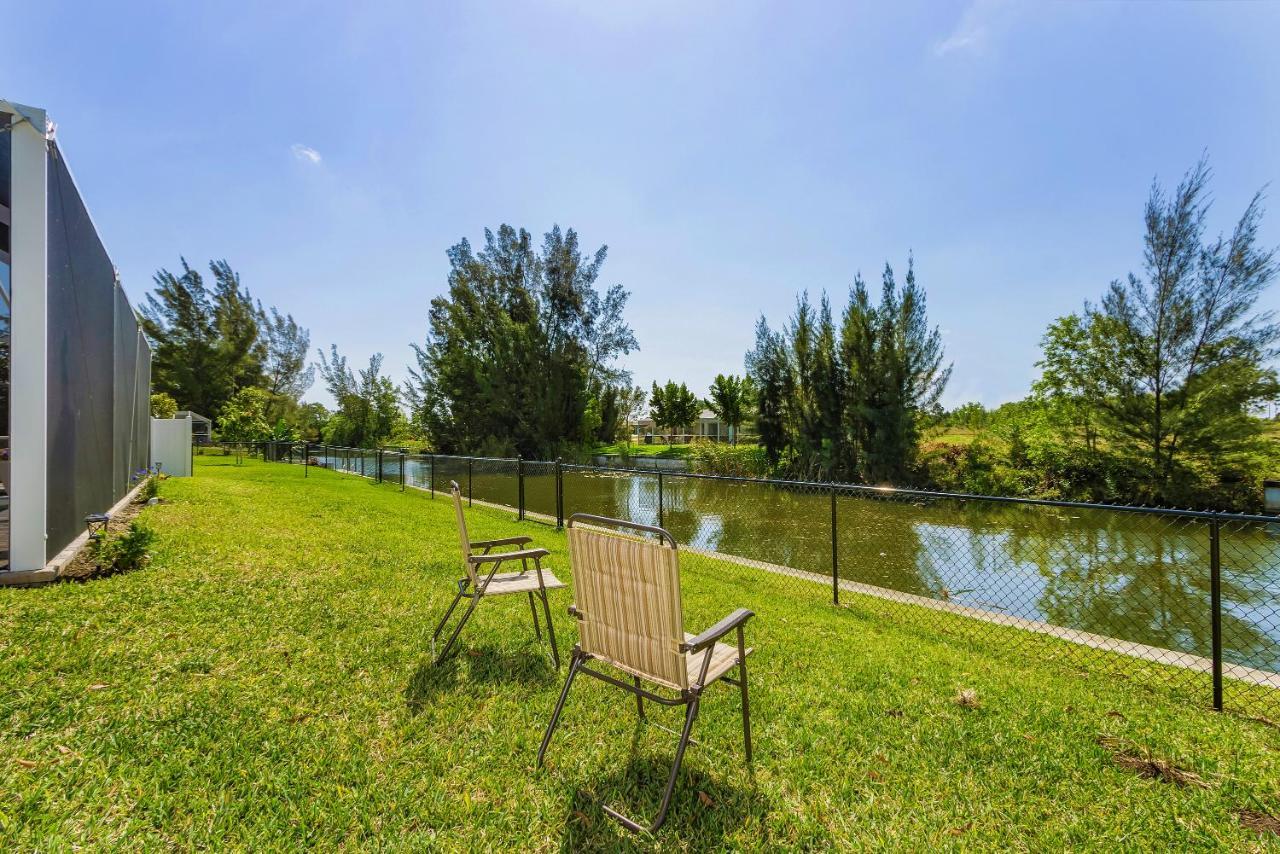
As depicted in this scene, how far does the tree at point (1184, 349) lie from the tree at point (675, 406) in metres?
38.8

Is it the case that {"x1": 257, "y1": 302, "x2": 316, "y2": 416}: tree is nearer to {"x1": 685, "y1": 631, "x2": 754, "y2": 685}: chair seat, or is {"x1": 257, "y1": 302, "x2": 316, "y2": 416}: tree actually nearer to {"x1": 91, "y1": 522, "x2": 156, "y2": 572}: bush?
{"x1": 91, "y1": 522, "x2": 156, "y2": 572}: bush

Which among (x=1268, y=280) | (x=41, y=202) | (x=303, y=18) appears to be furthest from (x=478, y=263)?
(x=1268, y=280)

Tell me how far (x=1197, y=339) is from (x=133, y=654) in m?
21.5

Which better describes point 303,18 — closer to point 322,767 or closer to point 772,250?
point 322,767

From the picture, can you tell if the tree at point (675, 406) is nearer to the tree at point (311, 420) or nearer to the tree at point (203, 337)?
the tree at point (311, 420)

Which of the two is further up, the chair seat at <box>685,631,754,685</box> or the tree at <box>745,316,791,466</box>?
the tree at <box>745,316,791,466</box>

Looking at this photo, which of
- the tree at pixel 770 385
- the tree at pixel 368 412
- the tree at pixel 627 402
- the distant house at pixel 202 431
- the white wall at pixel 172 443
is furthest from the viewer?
the tree at pixel 627 402

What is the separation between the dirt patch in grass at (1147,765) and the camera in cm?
204

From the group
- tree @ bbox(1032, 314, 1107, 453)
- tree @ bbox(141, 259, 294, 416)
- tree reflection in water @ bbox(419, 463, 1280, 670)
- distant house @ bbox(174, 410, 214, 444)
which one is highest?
tree @ bbox(141, 259, 294, 416)

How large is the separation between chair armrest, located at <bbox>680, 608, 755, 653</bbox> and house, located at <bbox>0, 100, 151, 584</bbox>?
4465 millimetres

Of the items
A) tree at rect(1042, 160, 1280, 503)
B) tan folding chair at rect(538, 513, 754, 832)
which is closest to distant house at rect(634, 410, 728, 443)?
tree at rect(1042, 160, 1280, 503)

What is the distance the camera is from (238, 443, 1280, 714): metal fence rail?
3.51 meters

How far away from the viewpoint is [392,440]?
31.2m

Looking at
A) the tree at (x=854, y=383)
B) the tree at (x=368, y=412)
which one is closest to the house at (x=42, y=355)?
the tree at (x=854, y=383)
